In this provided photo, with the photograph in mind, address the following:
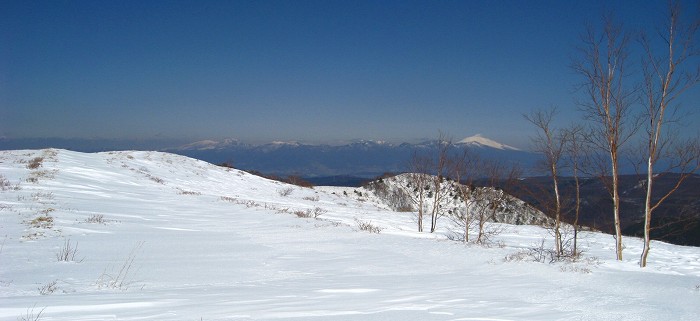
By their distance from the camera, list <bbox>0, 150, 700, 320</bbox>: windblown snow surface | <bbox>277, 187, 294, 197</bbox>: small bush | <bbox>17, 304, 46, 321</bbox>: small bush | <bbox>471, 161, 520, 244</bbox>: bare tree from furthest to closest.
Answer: <bbox>277, 187, 294, 197</bbox>: small bush, <bbox>471, 161, 520, 244</bbox>: bare tree, <bbox>0, 150, 700, 320</bbox>: windblown snow surface, <bbox>17, 304, 46, 321</bbox>: small bush

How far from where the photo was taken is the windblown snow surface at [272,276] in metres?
4.01

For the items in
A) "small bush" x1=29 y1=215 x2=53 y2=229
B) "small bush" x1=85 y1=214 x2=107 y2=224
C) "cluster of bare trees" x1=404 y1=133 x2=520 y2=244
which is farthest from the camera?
"cluster of bare trees" x1=404 y1=133 x2=520 y2=244

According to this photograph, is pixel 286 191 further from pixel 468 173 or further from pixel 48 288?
pixel 48 288

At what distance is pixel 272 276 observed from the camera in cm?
608

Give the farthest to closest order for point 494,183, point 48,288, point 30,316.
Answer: point 494,183 → point 48,288 → point 30,316

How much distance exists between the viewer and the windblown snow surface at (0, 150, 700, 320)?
13.1 feet

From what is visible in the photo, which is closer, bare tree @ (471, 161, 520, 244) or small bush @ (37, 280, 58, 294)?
small bush @ (37, 280, 58, 294)

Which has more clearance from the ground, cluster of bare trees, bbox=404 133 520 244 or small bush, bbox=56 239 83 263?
cluster of bare trees, bbox=404 133 520 244

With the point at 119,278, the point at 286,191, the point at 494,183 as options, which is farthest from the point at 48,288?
the point at 286,191

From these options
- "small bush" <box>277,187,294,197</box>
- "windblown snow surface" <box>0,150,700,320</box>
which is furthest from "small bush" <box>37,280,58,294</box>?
"small bush" <box>277,187,294,197</box>

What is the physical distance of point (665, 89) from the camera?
9.52 m

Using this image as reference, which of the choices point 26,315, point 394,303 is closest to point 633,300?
point 394,303

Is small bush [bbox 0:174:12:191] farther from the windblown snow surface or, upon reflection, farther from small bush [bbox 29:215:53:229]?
small bush [bbox 29:215:53:229]

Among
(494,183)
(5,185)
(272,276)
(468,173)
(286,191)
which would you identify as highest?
(468,173)
